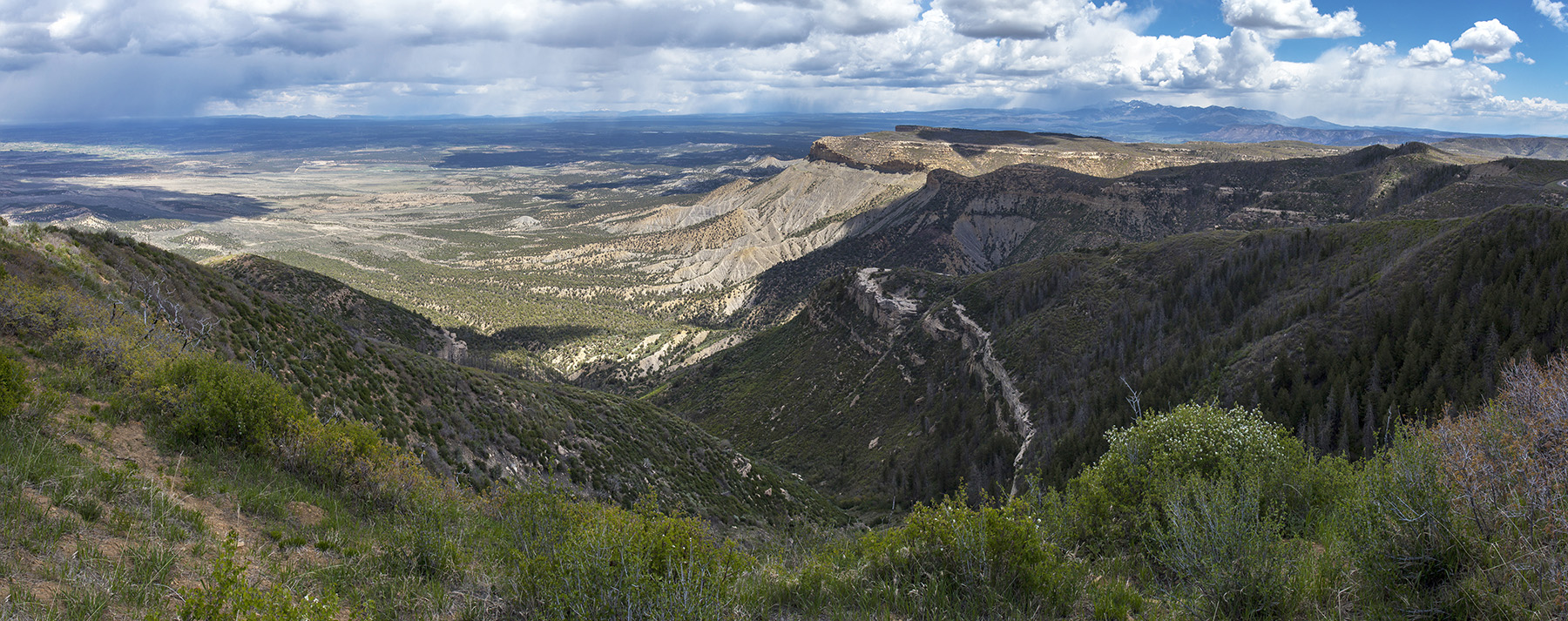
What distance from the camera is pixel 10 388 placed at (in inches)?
440

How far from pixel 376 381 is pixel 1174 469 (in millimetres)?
27921

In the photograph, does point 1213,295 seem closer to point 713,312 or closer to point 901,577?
point 901,577

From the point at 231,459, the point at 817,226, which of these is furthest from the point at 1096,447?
the point at 817,226

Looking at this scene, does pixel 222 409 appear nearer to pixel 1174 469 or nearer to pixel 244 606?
pixel 244 606

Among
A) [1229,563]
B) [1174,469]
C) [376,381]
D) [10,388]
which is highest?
[10,388]

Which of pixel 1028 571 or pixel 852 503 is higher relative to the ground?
pixel 1028 571

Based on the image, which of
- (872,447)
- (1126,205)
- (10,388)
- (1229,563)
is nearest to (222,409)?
(10,388)

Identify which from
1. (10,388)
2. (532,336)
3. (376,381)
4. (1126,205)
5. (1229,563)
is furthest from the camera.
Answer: (1126,205)

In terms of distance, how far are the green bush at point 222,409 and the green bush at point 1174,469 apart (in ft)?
56.7

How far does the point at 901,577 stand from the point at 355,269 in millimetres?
193769

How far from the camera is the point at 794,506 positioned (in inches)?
1732

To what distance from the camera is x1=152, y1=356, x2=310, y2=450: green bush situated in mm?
13531

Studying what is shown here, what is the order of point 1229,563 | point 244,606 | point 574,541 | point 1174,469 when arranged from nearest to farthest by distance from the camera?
1. point 244,606
2. point 574,541
3. point 1229,563
4. point 1174,469

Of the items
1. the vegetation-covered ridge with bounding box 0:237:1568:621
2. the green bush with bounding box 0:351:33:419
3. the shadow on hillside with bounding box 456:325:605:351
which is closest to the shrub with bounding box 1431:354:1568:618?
the vegetation-covered ridge with bounding box 0:237:1568:621
